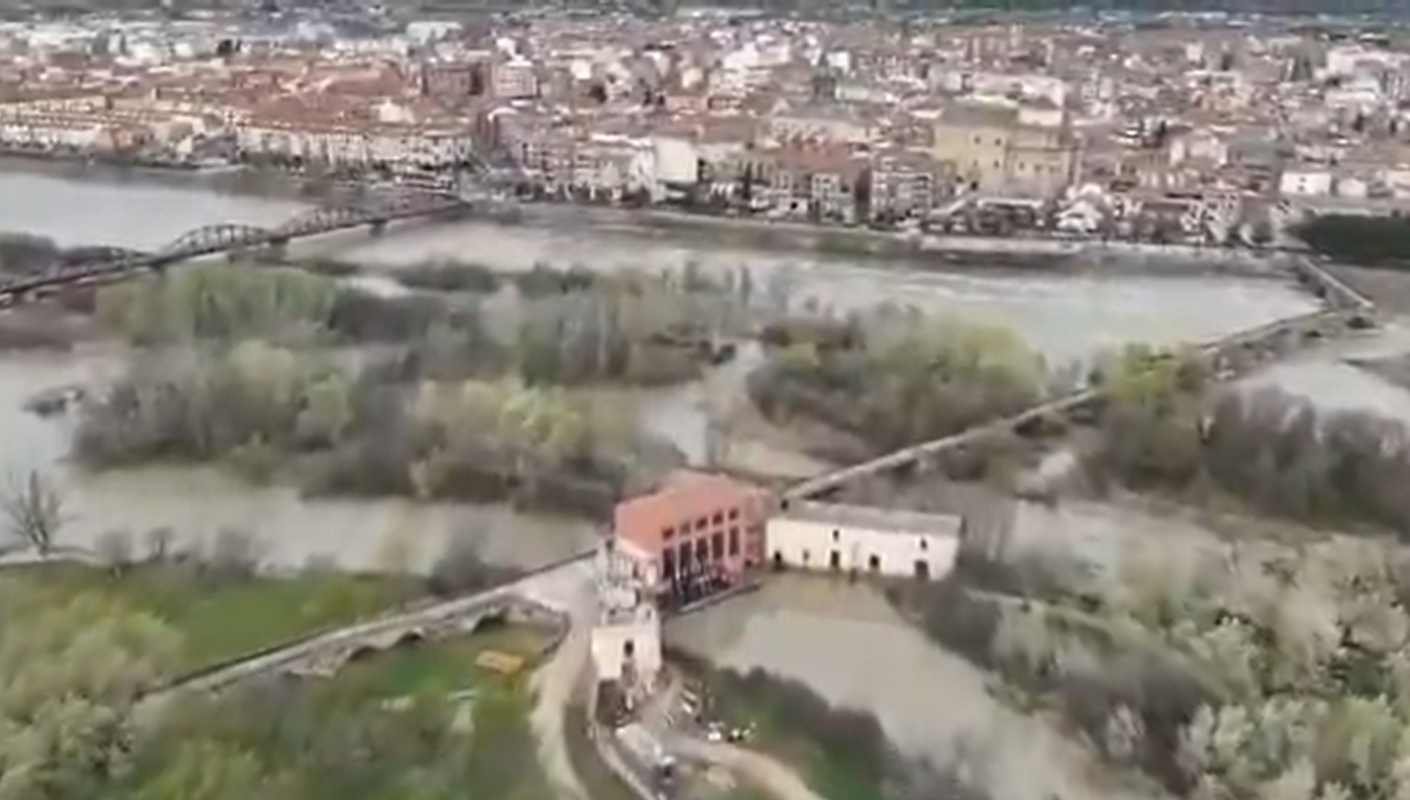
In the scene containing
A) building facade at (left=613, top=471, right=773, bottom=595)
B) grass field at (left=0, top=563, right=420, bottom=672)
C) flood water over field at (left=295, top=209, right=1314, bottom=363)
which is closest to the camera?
grass field at (left=0, top=563, right=420, bottom=672)

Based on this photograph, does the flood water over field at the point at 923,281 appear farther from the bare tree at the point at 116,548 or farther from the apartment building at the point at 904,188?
the bare tree at the point at 116,548

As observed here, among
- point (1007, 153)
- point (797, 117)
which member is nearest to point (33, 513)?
point (1007, 153)

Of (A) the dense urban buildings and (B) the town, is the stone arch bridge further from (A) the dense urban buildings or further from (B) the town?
(A) the dense urban buildings

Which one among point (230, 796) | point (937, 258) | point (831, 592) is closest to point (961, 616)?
point (831, 592)

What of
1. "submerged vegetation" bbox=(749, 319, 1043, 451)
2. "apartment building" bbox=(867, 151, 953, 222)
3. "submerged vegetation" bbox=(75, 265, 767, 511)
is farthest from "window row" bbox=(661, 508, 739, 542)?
"apartment building" bbox=(867, 151, 953, 222)

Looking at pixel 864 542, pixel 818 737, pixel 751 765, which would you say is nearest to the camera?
pixel 751 765

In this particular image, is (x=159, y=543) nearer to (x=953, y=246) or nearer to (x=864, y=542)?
(x=864, y=542)

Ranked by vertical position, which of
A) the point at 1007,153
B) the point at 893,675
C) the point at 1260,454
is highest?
the point at 1007,153
